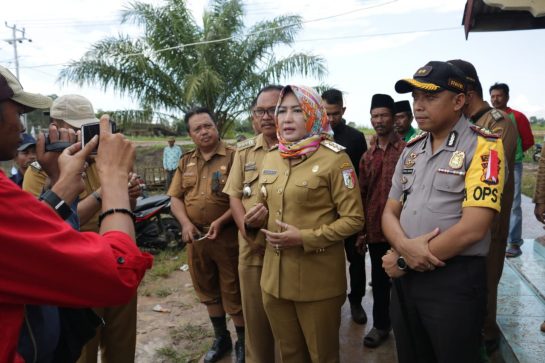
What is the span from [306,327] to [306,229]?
56cm

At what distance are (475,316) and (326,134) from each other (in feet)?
4.21

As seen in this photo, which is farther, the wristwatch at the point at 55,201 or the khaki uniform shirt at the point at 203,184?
the khaki uniform shirt at the point at 203,184

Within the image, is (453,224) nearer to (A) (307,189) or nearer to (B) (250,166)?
(A) (307,189)

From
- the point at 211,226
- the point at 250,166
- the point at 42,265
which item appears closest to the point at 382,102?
the point at 250,166

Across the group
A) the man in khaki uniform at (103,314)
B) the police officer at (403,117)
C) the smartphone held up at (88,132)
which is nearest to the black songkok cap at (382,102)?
the police officer at (403,117)

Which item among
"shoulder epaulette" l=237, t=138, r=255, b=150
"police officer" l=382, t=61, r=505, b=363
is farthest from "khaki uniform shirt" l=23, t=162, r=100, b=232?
"police officer" l=382, t=61, r=505, b=363

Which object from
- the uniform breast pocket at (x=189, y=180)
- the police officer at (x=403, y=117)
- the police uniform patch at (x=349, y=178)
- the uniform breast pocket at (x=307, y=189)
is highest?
the police officer at (x=403, y=117)

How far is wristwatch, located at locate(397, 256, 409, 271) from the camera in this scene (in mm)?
2047

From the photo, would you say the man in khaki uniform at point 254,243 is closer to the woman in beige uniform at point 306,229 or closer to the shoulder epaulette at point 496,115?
the woman in beige uniform at point 306,229

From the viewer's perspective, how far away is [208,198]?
128 inches

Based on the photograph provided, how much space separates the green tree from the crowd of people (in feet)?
24.6

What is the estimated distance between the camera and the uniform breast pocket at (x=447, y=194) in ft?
6.27

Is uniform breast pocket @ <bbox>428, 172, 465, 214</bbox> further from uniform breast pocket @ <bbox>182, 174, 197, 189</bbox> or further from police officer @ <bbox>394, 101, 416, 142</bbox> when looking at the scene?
police officer @ <bbox>394, 101, 416, 142</bbox>

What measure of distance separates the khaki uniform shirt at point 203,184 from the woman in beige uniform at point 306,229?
832 millimetres
